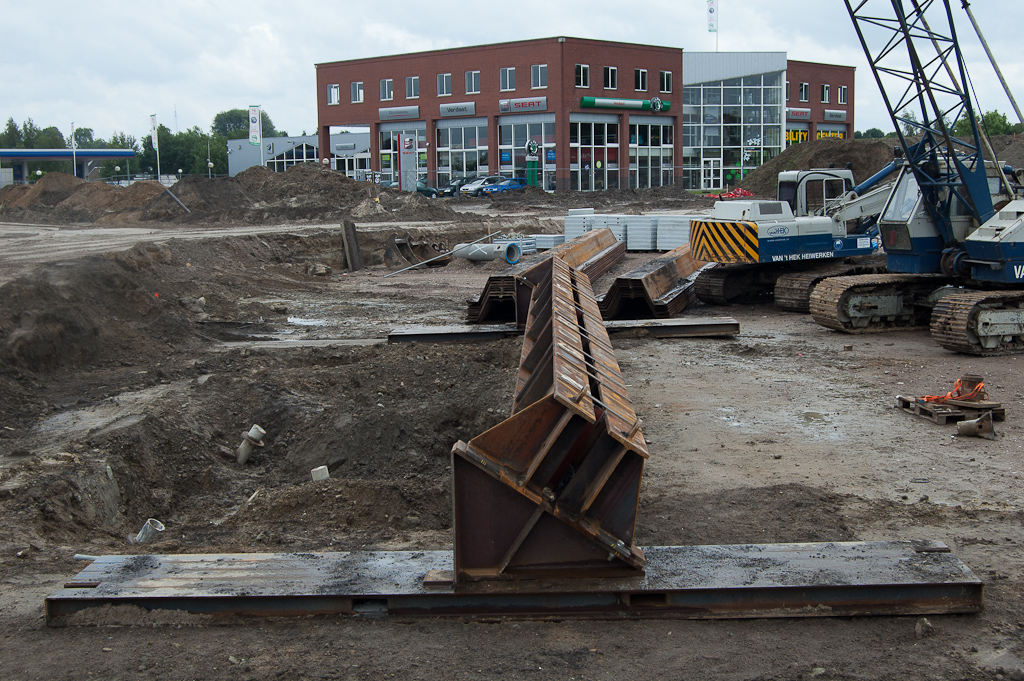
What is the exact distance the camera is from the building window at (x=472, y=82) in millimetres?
58281

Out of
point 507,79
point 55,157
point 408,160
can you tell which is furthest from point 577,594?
point 55,157

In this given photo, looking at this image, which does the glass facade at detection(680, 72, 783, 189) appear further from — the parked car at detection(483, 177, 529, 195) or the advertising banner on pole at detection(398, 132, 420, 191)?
the advertising banner on pole at detection(398, 132, 420, 191)

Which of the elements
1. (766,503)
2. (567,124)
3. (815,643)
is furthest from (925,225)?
(567,124)

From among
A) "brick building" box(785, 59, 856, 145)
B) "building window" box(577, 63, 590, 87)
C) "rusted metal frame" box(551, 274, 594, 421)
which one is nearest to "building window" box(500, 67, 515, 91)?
"building window" box(577, 63, 590, 87)

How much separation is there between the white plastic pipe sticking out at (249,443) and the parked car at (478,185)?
145 ft

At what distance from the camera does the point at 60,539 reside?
20.6 ft

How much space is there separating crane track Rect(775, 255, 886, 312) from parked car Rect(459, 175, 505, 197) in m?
36.8

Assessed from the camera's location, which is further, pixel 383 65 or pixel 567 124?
pixel 383 65

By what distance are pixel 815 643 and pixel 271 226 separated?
98.2 feet

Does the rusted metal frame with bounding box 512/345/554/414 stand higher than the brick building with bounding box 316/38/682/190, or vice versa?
the brick building with bounding box 316/38/682/190

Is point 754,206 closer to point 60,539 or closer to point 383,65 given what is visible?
point 60,539

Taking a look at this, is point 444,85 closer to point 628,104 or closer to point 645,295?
point 628,104

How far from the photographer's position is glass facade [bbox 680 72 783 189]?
6538 centimetres

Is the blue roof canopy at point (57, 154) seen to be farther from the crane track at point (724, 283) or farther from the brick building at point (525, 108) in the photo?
the crane track at point (724, 283)
